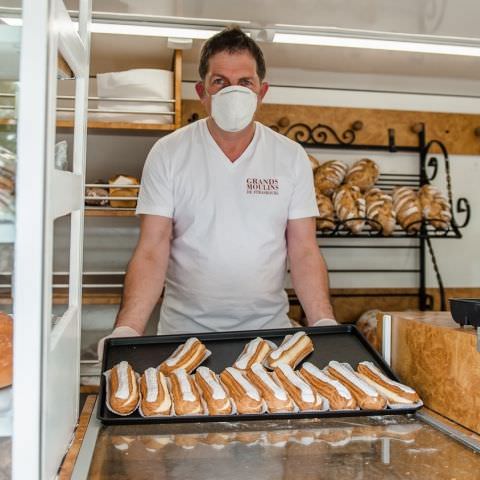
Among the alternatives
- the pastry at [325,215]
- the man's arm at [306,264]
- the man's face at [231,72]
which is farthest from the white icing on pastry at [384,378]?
the pastry at [325,215]

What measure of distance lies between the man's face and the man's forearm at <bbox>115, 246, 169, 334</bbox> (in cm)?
47

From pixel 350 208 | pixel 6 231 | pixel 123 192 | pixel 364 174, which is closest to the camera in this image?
pixel 6 231

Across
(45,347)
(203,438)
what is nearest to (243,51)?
(203,438)

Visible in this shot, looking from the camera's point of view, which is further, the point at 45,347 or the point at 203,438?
the point at 203,438

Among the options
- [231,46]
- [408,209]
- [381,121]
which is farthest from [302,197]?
[381,121]

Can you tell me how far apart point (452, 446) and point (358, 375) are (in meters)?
0.23

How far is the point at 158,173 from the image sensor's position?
5.94 ft

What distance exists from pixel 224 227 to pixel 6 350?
3.82 feet

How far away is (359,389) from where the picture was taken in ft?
3.15

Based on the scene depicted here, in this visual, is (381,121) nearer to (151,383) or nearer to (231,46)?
(231,46)

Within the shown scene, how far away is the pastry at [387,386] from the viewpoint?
964mm

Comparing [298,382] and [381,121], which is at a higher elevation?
[381,121]

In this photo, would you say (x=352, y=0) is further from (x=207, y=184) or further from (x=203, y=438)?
(x=203, y=438)

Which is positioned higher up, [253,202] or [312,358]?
[253,202]
